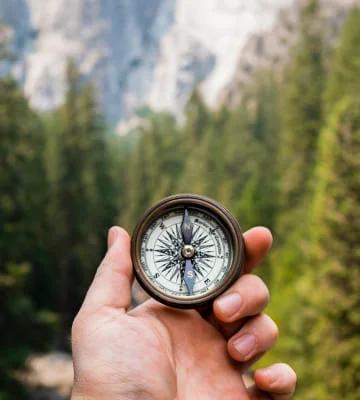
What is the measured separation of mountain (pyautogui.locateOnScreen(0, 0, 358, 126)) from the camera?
152 meters

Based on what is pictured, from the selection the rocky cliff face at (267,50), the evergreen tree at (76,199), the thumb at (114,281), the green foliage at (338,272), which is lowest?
the thumb at (114,281)

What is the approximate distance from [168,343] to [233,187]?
Answer: 3782cm

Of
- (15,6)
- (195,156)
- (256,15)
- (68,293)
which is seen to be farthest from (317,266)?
(15,6)

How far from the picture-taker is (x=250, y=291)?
3758mm

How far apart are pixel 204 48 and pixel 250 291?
6092 inches

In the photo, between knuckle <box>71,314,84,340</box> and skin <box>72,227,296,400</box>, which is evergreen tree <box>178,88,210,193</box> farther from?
knuckle <box>71,314,84,340</box>

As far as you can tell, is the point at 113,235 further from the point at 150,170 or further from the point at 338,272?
the point at 150,170

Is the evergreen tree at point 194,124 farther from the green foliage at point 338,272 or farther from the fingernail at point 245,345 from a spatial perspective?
the fingernail at point 245,345

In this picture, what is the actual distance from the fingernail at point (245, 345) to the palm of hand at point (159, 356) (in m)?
0.14

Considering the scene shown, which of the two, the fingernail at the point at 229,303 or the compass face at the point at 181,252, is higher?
the compass face at the point at 181,252

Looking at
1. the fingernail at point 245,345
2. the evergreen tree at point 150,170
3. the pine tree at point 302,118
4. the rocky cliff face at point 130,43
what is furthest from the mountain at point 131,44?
the fingernail at point 245,345

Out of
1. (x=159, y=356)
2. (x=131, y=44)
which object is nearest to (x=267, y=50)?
(x=159, y=356)

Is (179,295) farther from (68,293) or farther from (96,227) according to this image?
(96,227)

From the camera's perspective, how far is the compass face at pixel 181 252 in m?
3.81
